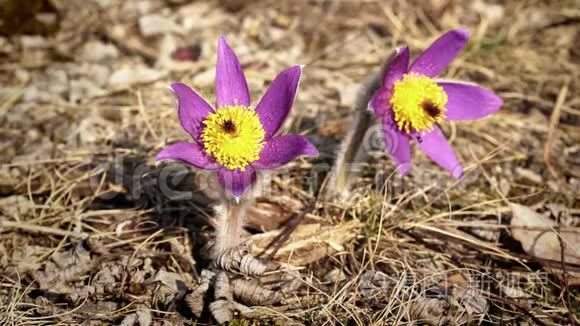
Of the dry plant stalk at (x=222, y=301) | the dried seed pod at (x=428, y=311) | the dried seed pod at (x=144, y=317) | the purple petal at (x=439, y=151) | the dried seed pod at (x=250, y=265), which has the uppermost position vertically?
the purple petal at (x=439, y=151)

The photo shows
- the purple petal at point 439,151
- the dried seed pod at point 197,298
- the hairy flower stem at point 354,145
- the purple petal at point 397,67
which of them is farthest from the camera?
the purple petal at point 439,151

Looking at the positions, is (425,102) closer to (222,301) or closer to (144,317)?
(222,301)

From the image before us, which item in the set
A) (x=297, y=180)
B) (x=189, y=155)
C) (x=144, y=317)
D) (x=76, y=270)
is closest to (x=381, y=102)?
(x=297, y=180)

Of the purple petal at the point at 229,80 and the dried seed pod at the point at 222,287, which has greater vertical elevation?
the purple petal at the point at 229,80

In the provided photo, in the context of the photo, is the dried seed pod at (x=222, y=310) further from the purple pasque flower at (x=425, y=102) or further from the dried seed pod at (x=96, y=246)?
the purple pasque flower at (x=425, y=102)

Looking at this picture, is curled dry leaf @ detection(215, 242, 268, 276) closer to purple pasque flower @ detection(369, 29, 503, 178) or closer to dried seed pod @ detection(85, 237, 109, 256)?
dried seed pod @ detection(85, 237, 109, 256)

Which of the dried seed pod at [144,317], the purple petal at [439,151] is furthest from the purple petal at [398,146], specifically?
the dried seed pod at [144,317]

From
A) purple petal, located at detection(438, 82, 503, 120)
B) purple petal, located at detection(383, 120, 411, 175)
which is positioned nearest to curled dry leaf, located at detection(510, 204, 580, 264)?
purple petal, located at detection(438, 82, 503, 120)

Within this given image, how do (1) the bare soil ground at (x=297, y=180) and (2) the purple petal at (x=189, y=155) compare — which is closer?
(2) the purple petal at (x=189, y=155)
